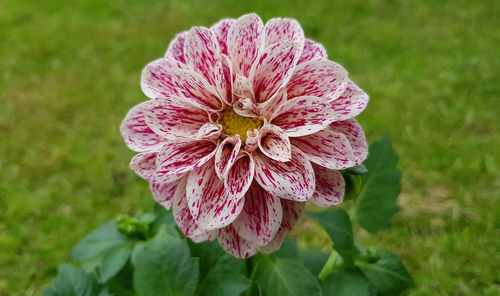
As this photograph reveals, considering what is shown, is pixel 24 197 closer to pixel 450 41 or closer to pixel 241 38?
pixel 241 38

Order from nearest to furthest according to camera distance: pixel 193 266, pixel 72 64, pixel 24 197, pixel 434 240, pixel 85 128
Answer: pixel 193 266 < pixel 434 240 < pixel 24 197 < pixel 85 128 < pixel 72 64

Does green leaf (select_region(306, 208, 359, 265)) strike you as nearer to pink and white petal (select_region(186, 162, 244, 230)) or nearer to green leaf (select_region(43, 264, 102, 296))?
pink and white petal (select_region(186, 162, 244, 230))

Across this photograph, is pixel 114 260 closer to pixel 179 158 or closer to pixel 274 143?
pixel 179 158

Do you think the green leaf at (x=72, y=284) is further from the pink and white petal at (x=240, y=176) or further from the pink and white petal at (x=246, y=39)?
the pink and white petal at (x=246, y=39)

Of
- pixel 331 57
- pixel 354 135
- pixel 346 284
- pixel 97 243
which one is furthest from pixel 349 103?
pixel 331 57

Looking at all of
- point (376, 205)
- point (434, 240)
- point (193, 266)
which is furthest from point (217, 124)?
point (434, 240)

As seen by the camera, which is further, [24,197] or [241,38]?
[24,197]

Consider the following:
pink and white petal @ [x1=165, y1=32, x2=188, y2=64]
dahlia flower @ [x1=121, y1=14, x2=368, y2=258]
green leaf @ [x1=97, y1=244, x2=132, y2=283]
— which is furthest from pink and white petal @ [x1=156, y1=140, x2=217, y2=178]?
green leaf @ [x1=97, y1=244, x2=132, y2=283]
